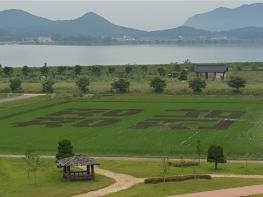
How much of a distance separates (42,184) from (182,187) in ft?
27.9

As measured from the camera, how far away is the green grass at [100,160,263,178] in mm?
37562

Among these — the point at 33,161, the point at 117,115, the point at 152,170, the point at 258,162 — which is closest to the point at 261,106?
the point at 117,115

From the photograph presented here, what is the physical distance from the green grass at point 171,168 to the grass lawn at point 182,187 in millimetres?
2782

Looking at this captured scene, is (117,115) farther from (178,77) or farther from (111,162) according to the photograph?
(178,77)

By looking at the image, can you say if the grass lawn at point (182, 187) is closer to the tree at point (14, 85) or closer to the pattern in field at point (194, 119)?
the pattern in field at point (194, 119)

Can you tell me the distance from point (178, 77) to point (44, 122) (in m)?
49.3

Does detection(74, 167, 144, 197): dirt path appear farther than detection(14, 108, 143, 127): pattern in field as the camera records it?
No

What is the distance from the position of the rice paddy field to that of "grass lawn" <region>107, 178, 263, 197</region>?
10977 mm

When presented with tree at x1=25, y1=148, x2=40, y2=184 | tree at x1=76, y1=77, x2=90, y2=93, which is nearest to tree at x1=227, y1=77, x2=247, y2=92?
tree at x1=76, y1=77, x2=90, y2=93

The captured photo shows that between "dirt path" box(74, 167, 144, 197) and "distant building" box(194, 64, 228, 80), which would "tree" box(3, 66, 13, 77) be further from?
"dirt path" box(74, 167, 144, 197)

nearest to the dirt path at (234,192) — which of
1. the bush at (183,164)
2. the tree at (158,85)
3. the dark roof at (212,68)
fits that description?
the bush at (183,164)

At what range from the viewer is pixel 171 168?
3919cm

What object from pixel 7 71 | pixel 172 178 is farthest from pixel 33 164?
pixel 7 71

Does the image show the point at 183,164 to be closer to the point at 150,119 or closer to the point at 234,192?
the point at 234,192
